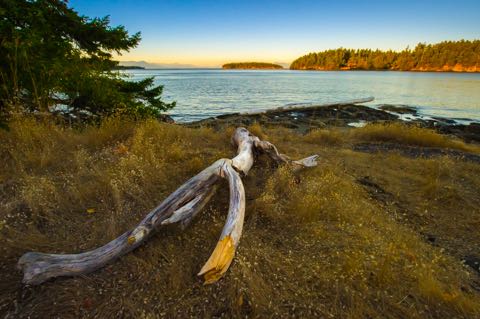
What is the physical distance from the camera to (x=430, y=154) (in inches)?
294

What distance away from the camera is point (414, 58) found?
109 m

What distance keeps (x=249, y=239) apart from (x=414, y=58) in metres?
139

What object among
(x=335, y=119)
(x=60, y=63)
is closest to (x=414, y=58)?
(x=335, y=119)

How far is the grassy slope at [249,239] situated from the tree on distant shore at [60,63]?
47.5 inches

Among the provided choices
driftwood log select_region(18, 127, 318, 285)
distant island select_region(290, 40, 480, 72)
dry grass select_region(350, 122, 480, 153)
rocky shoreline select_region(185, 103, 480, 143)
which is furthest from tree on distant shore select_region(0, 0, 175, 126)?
distant island select_region(290, 40, 480, 72)

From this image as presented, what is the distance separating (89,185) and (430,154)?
29.0 feet

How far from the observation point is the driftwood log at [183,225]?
2.19 m

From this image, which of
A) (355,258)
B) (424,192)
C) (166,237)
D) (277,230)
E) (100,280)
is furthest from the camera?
(424,192)

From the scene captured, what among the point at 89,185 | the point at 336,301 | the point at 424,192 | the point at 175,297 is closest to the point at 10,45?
the point at 89,185

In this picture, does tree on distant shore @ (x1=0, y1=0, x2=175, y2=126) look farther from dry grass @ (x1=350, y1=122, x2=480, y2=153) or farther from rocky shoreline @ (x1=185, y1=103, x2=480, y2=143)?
dry grass @ (x1=350, y1=122, x2=480, y2=153)

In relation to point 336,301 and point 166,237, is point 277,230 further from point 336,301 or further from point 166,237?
point 166,237

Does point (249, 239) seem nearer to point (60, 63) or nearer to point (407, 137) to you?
point (60, 63)

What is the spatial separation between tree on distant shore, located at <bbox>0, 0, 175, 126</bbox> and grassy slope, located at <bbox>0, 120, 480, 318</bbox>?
1.21 m

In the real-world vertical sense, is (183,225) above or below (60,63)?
below
